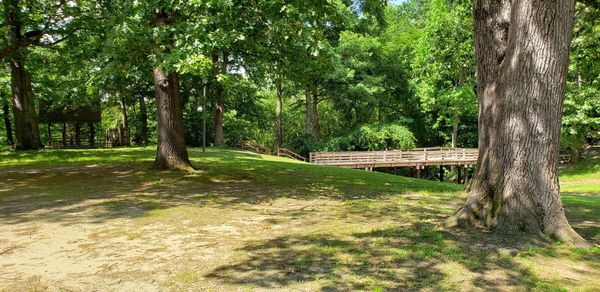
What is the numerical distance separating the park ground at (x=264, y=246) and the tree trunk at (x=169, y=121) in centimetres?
378

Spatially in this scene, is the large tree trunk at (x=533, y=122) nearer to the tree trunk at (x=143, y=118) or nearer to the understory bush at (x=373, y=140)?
the understory bush at (x=373, y=140)

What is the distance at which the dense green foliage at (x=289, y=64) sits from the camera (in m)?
9.62

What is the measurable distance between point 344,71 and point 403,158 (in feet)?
27.9

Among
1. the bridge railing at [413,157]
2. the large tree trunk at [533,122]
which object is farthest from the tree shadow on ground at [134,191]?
the bridge railing at [413,157]

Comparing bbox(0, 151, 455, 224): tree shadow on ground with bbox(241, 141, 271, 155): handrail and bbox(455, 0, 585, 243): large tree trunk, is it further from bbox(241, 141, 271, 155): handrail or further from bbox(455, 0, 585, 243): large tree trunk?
bbox(241, 141, 271, 155): handrail

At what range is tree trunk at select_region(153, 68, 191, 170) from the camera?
12945 mm

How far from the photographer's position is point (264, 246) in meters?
5.38

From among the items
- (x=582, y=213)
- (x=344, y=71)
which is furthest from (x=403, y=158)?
(x=582, y=213)

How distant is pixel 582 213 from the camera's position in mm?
8156

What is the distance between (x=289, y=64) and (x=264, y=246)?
353 inches

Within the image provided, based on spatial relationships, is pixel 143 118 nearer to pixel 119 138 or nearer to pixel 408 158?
pixel 119 138

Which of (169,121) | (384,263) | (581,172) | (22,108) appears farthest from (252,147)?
(384,263)

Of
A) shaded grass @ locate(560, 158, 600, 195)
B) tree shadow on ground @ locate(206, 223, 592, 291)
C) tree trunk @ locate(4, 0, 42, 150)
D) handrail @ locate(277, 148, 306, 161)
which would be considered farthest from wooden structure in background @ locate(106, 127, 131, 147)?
shaded grass @ locate(560, 158, 600, 195)

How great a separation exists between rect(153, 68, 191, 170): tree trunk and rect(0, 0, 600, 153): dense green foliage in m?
1.04
